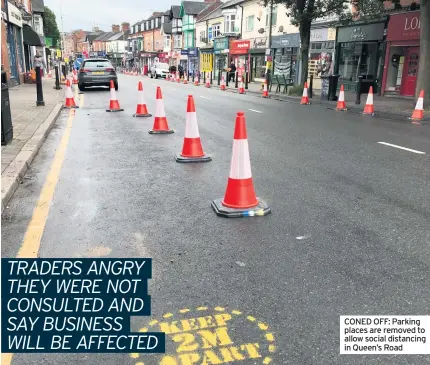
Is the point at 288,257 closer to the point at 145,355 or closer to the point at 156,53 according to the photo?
the point at 145,355

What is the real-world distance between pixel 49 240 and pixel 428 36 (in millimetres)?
14467

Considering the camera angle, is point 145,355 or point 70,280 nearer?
point 145,355

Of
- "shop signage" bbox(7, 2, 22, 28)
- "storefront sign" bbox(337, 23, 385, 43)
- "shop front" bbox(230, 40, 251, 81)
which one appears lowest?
"shop front" bbox(230, 40, 251, 81)

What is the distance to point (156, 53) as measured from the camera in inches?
3142

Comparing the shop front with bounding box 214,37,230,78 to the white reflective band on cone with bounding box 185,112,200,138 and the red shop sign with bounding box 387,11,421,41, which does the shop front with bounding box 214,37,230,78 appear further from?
the white reflective band on cone with bounding box 185,112,200,138

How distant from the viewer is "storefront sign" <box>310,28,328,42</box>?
2735cm

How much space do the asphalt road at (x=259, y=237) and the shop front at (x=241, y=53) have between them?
32759 mm

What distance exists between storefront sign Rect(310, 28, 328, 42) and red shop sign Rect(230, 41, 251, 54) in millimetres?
10901

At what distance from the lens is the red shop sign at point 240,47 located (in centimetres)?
3920

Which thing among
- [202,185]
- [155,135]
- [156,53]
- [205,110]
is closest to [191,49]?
[156,53]

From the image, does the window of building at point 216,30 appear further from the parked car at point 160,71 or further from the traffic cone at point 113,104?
the traffic cone at point 113,104

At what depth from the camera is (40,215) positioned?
14.7ft

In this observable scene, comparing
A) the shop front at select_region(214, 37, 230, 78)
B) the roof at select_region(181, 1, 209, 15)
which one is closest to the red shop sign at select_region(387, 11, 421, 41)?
the shop front at select_region(214, 37, 230, 78)

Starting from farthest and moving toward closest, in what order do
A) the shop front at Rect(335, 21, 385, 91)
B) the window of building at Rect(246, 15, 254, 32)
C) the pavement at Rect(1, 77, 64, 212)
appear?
the window of building at Rect(246, 15, 254, 32) → the shop front at Rect(335, 21, 385, 91) → the pavement at Rect(1, 77, 64, 212)
